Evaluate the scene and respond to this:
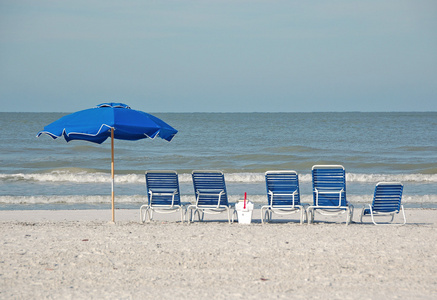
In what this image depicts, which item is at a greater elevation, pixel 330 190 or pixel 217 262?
pixel 330 190

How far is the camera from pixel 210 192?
345 inches

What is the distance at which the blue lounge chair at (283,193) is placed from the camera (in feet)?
27.8

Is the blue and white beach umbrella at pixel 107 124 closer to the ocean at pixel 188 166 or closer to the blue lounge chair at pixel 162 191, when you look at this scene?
the blue lounge chair at pixel 162 191

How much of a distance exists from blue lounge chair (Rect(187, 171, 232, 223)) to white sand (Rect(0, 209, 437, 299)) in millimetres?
620

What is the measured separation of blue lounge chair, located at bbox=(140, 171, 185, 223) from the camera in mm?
8672

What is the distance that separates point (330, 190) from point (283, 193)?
761 mm

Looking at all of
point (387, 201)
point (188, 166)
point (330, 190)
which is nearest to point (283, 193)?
point (330, 190)

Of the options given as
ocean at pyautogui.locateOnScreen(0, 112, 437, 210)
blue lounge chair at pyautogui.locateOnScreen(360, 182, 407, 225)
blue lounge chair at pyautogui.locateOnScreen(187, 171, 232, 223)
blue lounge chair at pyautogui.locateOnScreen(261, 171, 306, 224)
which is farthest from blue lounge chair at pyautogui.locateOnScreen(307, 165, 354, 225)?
ocean at pyautogui.locateOnScreen(0, 112, 437, 210)

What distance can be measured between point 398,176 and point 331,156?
7.93 meters

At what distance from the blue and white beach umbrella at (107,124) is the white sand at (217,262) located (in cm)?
141

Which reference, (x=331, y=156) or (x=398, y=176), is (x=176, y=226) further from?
(x=331, y=156)

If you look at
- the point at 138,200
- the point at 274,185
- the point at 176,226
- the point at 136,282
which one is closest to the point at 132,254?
the point at 136,282

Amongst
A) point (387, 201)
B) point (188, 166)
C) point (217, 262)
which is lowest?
point (188, 166)

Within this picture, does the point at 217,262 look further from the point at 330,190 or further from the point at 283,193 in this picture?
the point at 330,190
